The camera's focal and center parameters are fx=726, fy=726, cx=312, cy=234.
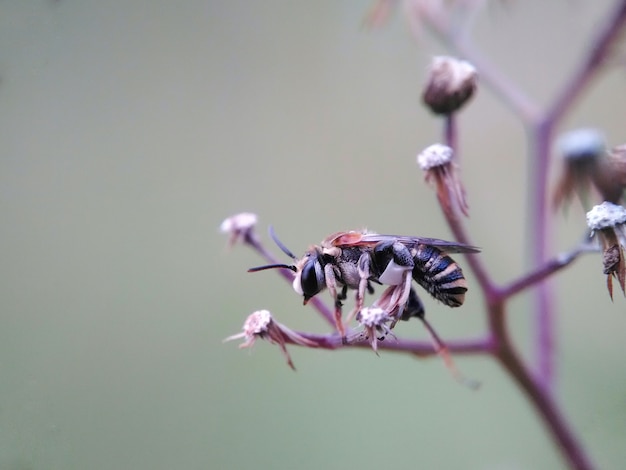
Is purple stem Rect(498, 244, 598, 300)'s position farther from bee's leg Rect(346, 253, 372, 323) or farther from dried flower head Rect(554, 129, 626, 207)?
bee's leg Rect(346, 253, 372, 323)

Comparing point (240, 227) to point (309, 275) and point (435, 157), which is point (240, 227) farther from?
point (435, 157)

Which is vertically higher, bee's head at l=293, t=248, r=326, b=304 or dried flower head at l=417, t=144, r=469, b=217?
dried flower head at l=417, t=144, r=469, b=217

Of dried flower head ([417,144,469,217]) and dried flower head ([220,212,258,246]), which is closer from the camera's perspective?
dried flower head ([417,144,469,217])

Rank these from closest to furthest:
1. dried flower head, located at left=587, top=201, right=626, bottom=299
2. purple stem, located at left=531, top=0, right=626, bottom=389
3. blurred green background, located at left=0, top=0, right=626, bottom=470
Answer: dried flower head, located at left=587, top=201, right=626, bottom=299 < purple stem, located at left=531, top=0, right=626, bottom=389 < blurred green background, located at left=0, top=0, right=626, bottom=470

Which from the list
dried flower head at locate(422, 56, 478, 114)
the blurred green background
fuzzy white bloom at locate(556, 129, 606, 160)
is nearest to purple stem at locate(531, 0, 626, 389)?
the blurred green background

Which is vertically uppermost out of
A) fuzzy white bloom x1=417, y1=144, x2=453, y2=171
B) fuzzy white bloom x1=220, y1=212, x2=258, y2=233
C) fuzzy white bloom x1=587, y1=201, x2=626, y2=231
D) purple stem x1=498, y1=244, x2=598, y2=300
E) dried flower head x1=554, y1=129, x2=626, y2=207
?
fuzzy white bloom x1=417, y1=144, x2=453, y2=171

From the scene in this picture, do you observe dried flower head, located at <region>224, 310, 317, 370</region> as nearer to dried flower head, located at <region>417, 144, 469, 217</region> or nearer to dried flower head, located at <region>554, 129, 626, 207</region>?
dried flower head, located at <region>417, 144, 469, 217</region>

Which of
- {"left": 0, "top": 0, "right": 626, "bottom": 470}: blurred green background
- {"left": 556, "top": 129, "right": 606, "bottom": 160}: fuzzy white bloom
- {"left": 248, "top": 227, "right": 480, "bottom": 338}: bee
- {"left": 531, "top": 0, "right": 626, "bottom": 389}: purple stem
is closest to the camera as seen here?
{"left": 248, "top": 227, "right": 480, "bottom": 338}: bee

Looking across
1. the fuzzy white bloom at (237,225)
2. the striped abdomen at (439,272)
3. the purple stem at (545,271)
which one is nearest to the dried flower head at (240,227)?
the fuzzy white bloom at (237,225)
